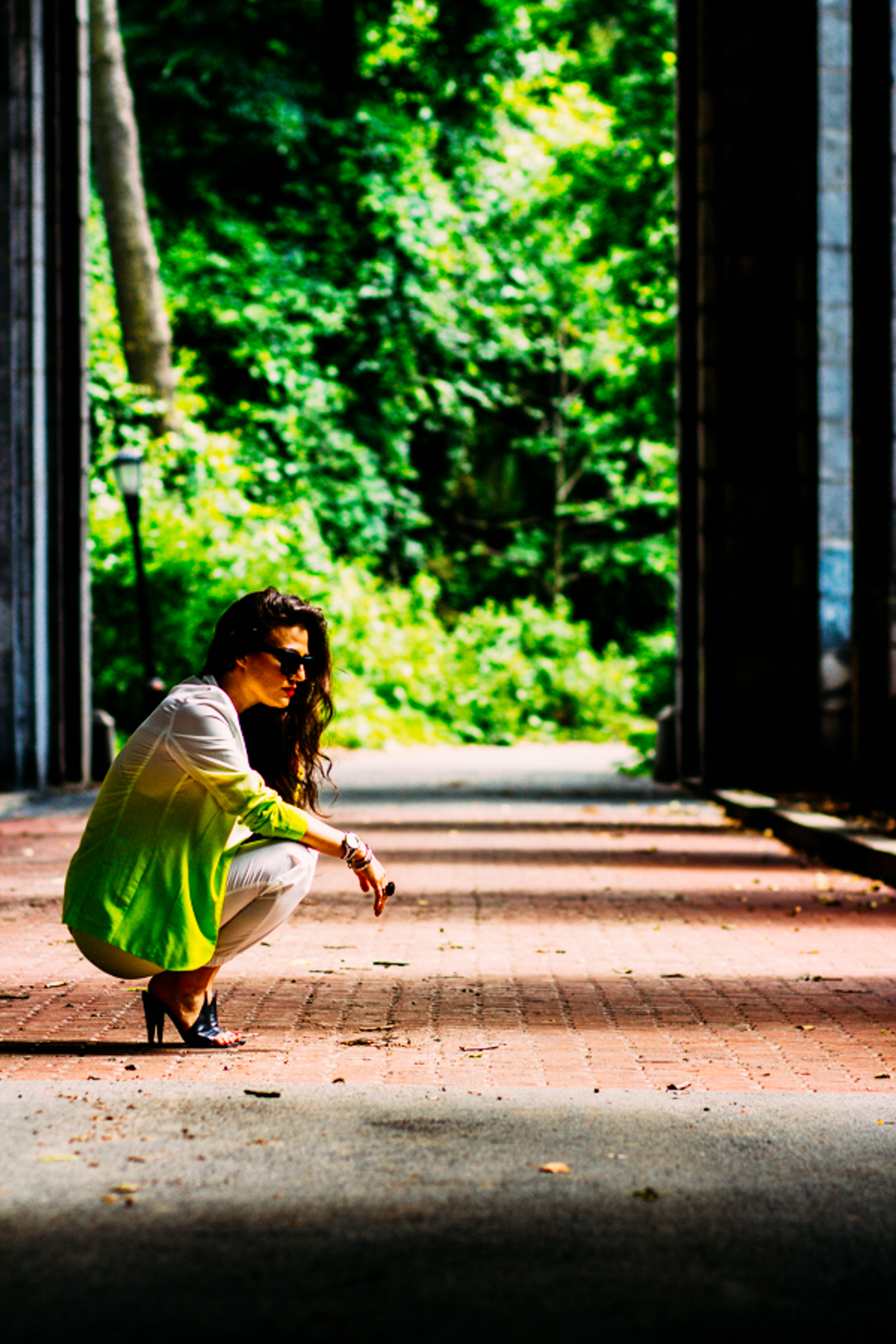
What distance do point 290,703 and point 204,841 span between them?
2.11 ft

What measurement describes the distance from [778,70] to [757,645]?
19.8 ft

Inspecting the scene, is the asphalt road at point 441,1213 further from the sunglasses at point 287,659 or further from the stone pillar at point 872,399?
the stone pillar at point 872,399

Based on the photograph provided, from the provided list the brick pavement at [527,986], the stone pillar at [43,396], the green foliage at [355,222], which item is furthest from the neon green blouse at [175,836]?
the green foliage at [355,222]

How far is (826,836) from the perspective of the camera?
12.0 m

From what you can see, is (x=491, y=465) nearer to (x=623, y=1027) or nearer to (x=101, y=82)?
(x=101, y=82)

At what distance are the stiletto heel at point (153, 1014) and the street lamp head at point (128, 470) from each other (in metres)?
15.9

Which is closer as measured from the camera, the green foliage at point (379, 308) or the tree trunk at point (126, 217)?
the green foliage at point (379, 308)

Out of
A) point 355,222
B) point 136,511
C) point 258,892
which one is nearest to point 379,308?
point 355,222

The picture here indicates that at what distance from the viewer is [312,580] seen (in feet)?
93.9

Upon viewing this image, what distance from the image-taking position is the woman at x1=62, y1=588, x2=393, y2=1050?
17.1 feet

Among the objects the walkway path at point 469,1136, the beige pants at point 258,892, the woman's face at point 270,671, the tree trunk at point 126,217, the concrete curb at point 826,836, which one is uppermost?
the tree trunk at point 126,217

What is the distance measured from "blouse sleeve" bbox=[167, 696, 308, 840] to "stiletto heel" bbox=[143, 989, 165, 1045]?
0.69 meters

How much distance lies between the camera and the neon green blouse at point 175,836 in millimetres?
5215

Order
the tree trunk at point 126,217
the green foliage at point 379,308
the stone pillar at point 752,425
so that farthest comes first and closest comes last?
the tree trunk at point 126,217 → the green foliage at point 379,308 → the stone pillar at point 752,425
